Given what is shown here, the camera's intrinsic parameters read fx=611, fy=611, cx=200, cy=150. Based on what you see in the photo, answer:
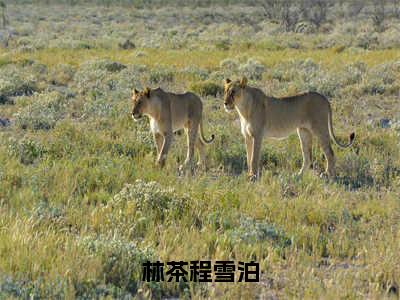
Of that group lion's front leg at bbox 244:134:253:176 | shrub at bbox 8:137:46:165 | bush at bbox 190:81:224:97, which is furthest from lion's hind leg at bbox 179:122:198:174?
bush at bbox 190:81:224:97

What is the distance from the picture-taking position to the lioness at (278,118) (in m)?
8.62

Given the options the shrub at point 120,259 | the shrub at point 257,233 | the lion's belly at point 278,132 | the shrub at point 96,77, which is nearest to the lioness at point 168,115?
the lion's belly at point 278,132

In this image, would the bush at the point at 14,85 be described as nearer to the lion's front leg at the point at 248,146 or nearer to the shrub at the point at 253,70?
the shrub at the point at 253,70

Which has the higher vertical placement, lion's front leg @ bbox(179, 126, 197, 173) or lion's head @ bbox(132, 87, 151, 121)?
lion's head @ bbox(132, 87, 151, 121)

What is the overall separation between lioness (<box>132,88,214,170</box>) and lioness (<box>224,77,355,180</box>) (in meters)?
0.96

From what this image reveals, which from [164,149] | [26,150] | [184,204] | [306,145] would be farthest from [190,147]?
[184,204]

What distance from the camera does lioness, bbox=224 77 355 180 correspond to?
28.3 feet

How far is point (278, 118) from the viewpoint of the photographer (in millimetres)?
8844

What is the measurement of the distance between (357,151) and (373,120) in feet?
9.29

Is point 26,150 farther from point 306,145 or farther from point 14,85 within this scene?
point 14,85

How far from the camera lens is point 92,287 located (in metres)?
4.72

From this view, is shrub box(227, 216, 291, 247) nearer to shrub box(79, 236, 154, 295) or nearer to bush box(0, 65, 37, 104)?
shrub box(79, 236, 154, 295)

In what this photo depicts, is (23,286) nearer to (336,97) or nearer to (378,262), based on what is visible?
(378,262)

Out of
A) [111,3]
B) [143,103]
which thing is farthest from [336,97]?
[111,3]
